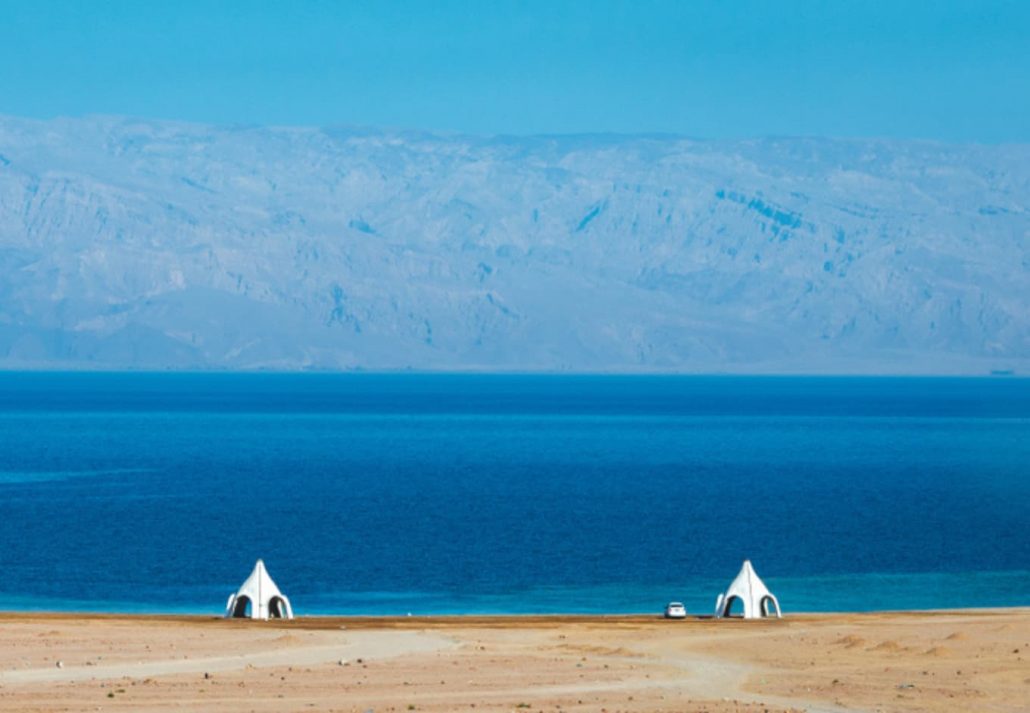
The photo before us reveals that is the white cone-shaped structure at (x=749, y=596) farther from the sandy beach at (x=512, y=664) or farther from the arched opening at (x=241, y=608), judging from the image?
the arched opening at (x=241, y=608)

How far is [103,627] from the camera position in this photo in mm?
52438

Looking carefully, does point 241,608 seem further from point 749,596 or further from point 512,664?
point 512,664

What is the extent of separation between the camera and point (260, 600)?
56438mm

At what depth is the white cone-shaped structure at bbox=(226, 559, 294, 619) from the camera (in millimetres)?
→ 56344

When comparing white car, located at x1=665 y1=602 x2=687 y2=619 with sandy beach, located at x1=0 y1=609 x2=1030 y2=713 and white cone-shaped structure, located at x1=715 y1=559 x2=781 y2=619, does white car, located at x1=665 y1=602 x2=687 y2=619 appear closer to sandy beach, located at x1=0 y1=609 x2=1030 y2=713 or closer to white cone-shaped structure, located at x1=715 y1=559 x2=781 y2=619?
white cone-shaped structure, located at x1=715 y1=559 x2=781 y2=619

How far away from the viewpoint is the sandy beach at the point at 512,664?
130ft

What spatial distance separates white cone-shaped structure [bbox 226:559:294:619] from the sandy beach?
1.25 metres

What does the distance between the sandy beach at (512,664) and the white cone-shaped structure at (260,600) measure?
1.25 m

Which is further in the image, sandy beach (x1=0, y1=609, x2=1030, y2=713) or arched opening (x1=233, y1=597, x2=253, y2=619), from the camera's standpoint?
arched opening (x1=233, y1=597, x2=253, y2=619)

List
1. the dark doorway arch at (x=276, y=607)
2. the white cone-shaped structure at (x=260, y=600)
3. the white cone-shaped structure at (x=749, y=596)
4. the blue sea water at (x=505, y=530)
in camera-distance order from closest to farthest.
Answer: the white cone-shaped structure at (x=260, y=600) < the dark doorway arch at (x=276, y=607) < the white cone-shaped structure at (x=749, y=596) < the blue sea water at (x=505, y=530)

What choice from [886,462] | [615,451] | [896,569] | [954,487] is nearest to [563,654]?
[896,569]

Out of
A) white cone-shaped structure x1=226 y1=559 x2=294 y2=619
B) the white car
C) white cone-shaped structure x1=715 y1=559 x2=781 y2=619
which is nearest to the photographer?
white cone-shaped structure x1=226 y1=559 x2=294 y2=619

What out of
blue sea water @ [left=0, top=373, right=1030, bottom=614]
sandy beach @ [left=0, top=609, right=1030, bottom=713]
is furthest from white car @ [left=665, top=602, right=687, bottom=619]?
blue sea water @ [left=0, top=373, right=1030, bottom=614]

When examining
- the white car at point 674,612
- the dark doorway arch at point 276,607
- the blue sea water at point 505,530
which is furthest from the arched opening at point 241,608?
the white car at point 674,612
